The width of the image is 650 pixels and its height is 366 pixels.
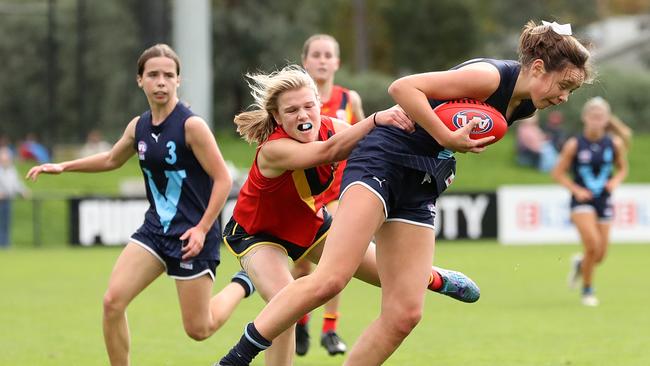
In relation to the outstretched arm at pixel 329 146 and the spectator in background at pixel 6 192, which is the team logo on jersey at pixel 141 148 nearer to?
the outstretched arm at pixel 329 146

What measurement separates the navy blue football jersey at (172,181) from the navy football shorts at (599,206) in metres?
6.51

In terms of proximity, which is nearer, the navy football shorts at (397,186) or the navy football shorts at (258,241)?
the navy football shorts at (397,186)

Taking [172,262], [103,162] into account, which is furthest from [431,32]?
[172,262]

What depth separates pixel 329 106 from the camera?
9633 millimetres

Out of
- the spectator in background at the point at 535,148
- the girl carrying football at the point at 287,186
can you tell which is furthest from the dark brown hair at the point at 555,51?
the spectator in background at the point at 535,148

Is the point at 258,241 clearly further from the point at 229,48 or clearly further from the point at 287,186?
the point at 229,48

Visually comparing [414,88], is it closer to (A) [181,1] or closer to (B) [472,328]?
(B) [472,328]

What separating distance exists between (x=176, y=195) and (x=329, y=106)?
7.92ft

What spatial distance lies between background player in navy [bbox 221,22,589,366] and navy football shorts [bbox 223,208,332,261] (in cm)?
80

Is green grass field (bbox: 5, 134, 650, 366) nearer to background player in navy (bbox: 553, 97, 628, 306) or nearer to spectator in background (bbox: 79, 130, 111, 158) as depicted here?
background player in navy (bbox: 553, 97, 628, 306)

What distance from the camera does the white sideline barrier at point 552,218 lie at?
22.8 meters

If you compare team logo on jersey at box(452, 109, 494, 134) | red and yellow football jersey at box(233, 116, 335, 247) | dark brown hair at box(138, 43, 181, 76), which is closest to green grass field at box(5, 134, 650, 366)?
red and yellow football jersey at box(233, 116, 335, 247)

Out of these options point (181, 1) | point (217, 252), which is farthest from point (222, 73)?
point (217, 252)

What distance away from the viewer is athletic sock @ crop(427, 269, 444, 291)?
22.2ft
